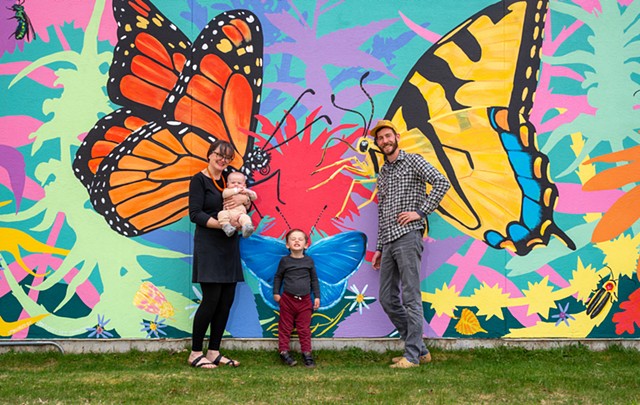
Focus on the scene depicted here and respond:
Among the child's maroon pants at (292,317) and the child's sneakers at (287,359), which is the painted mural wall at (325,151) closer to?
the child's maroon pants at (292,317)

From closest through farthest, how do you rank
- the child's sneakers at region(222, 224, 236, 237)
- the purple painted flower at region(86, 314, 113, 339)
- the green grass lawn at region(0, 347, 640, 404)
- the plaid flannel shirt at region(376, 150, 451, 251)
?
the green grass lawn at region(0, 347, 640, 404) → the child's sneakers at region(222, 224, 236, 237) → the plaid flannel shirt at region(376, 150, 451, 251) → the purple painted flower at region(86, 314, 113, 339)

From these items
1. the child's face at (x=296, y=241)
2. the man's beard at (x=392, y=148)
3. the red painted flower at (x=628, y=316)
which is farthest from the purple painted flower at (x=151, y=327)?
the red painted flower at (x=628, y=316)

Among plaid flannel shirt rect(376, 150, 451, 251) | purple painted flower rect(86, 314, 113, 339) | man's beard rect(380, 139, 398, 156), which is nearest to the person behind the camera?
plaid flannel shirt rect(376, 150, 451, 251)

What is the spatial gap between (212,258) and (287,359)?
36.1 inches

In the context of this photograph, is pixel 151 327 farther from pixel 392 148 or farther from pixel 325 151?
pixel 392 148

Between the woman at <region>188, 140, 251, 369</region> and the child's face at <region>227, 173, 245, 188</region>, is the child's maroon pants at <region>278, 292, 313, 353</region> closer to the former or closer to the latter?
the woman at <region>188, 140, 251, 369</region>

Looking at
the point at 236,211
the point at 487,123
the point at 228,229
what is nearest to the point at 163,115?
the point at 236,211

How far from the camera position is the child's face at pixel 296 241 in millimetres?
3977

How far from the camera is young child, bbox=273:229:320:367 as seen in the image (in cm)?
391

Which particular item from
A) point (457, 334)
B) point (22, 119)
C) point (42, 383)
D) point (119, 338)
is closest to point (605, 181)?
point (457, 334)

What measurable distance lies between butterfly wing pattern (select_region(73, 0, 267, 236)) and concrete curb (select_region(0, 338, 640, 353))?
34.4 inches

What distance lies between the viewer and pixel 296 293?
12.8 feet

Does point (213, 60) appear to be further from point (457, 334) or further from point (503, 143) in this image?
point (457, 334)

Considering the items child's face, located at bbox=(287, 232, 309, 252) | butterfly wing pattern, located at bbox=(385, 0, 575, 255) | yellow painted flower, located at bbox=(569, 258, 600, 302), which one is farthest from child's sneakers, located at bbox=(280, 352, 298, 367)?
yellow painted flower, located at bbox=(569, 258, 600, 302)
